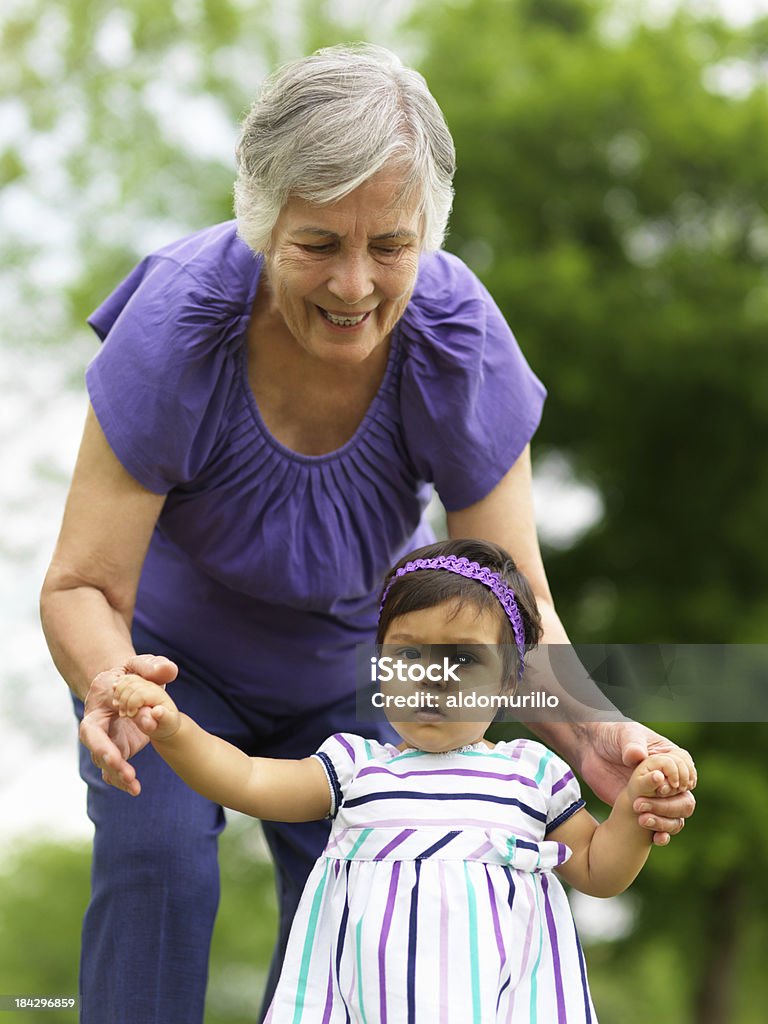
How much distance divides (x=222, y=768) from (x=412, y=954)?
37 centimetres

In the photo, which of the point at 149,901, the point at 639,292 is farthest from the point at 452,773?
the point at 639,292

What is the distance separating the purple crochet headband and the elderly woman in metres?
0.18

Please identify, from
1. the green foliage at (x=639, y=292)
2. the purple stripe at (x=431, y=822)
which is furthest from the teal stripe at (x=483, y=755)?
the green foliage at (x=639, y=292)

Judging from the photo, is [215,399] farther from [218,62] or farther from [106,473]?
[218,62]

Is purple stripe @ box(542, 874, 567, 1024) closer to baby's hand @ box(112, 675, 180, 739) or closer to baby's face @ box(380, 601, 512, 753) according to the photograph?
baby's face @ box(380, 601, 512, 753)

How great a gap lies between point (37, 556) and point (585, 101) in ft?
20.3

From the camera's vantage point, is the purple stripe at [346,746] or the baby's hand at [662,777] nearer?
the baby's hand at [662,777]

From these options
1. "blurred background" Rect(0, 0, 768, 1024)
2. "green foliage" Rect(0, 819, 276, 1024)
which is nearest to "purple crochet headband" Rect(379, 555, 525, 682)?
"blurred background" Rect(0, 0, 768, 1024)

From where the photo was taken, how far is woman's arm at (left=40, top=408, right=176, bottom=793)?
85.8 inches

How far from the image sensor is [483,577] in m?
2.08

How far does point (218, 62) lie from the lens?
1320 centimetres

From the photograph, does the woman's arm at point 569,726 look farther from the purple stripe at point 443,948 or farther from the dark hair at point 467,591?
the purple stripe at point 443,948

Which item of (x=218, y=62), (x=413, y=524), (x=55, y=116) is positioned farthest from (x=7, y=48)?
(x=413, y=524)

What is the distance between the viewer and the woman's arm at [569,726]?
196cm
